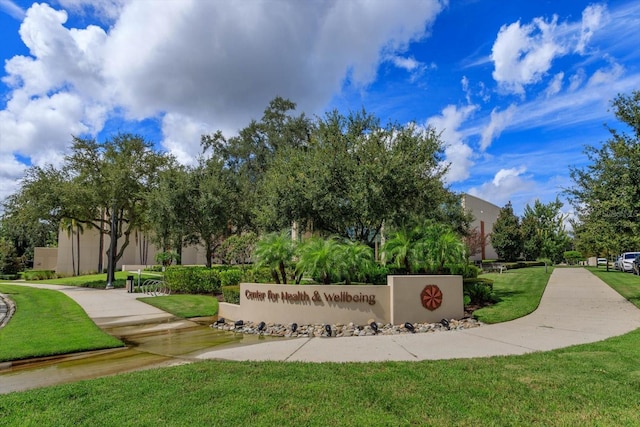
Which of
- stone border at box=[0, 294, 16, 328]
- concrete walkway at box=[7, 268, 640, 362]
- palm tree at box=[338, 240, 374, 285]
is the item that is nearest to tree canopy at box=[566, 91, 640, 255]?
concrete walkway at box=[7, 268, 640, 362]

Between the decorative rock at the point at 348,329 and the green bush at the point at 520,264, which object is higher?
the decorative rock at the point at 348,329

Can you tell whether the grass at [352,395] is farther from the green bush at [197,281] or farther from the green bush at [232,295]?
the green bush at [197,281]

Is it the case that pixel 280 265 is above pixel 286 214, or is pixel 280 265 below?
below

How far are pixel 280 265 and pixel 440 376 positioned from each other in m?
6.77

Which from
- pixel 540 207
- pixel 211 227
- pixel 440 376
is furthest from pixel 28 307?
pixel 540 207

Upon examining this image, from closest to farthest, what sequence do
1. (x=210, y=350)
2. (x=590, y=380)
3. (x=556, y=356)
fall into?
(x=590, y=380), (x=556, y=356), (x=210, y=350)

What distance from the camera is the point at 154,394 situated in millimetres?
4777

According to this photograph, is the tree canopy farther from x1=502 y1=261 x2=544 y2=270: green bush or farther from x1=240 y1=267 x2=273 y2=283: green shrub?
x1=502 y1=261 x2=544 y2=270: green bush

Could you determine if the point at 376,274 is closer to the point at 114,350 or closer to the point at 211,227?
the point at 114,350

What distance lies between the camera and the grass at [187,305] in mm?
13038

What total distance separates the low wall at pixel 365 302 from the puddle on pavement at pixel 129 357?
130 centimetres

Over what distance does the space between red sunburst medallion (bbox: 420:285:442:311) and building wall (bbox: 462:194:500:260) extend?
126 feet

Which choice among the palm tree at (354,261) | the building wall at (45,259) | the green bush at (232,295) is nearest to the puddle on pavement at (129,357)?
the green bush at (232,295)

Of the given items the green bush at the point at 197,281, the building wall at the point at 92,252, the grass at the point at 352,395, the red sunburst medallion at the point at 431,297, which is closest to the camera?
the grass at the point at 352,395
